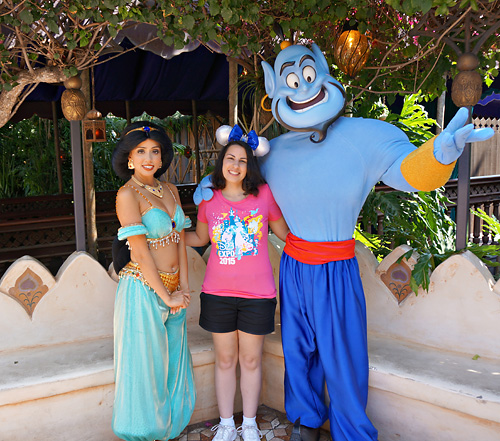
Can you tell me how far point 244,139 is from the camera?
8.02 feet

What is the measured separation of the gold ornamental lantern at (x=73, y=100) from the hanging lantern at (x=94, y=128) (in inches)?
57.2

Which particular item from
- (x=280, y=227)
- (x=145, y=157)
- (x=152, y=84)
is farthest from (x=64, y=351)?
(x=152, y=84)

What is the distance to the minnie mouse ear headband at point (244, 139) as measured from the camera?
2404 millimetres

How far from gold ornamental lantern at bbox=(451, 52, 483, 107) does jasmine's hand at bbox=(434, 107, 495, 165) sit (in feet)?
1.92

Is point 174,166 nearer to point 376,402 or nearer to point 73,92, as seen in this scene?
point 73,92

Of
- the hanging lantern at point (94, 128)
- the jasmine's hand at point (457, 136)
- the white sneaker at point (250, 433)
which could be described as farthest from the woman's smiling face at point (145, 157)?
the hanging lantern at point (94, 128)

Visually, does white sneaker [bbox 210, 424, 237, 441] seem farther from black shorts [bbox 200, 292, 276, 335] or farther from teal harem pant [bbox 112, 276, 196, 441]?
black shorts [bbox 200, 292, 276, 335]

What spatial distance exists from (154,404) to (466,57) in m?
2.16

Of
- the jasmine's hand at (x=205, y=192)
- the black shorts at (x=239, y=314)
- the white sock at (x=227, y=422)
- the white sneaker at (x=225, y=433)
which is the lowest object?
the white sneaker at (x=225, y=433)

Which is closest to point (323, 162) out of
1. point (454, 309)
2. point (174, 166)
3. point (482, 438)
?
point (454, 309)

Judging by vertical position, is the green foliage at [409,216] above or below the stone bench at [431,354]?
above

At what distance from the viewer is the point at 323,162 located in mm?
2301

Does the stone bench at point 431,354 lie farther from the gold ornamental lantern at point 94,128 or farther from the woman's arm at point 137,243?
the gold ornamental lantern at point 94,128

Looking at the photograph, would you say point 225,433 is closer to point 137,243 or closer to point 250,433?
point 250,433
